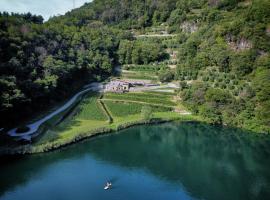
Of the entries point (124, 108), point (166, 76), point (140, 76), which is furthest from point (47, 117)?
point (166, 76)

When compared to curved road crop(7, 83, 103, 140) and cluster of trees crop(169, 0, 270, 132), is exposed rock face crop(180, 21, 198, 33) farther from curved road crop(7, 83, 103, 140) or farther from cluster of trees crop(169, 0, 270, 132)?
curved road crop(7, 83, 103, 140)

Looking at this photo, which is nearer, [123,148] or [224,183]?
[224,183]

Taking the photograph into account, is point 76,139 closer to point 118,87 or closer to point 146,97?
point 146,97

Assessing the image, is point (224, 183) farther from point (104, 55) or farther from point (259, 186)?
point (104, 55)

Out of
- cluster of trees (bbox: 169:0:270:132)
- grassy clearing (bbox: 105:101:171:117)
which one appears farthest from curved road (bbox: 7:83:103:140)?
cluster of trees (bbox: 169:0:270:132)

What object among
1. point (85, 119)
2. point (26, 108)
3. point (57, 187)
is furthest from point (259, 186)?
point (26, 108)

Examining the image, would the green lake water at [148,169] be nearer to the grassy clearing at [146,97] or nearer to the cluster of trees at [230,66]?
the cluster of trees at [230,66]
